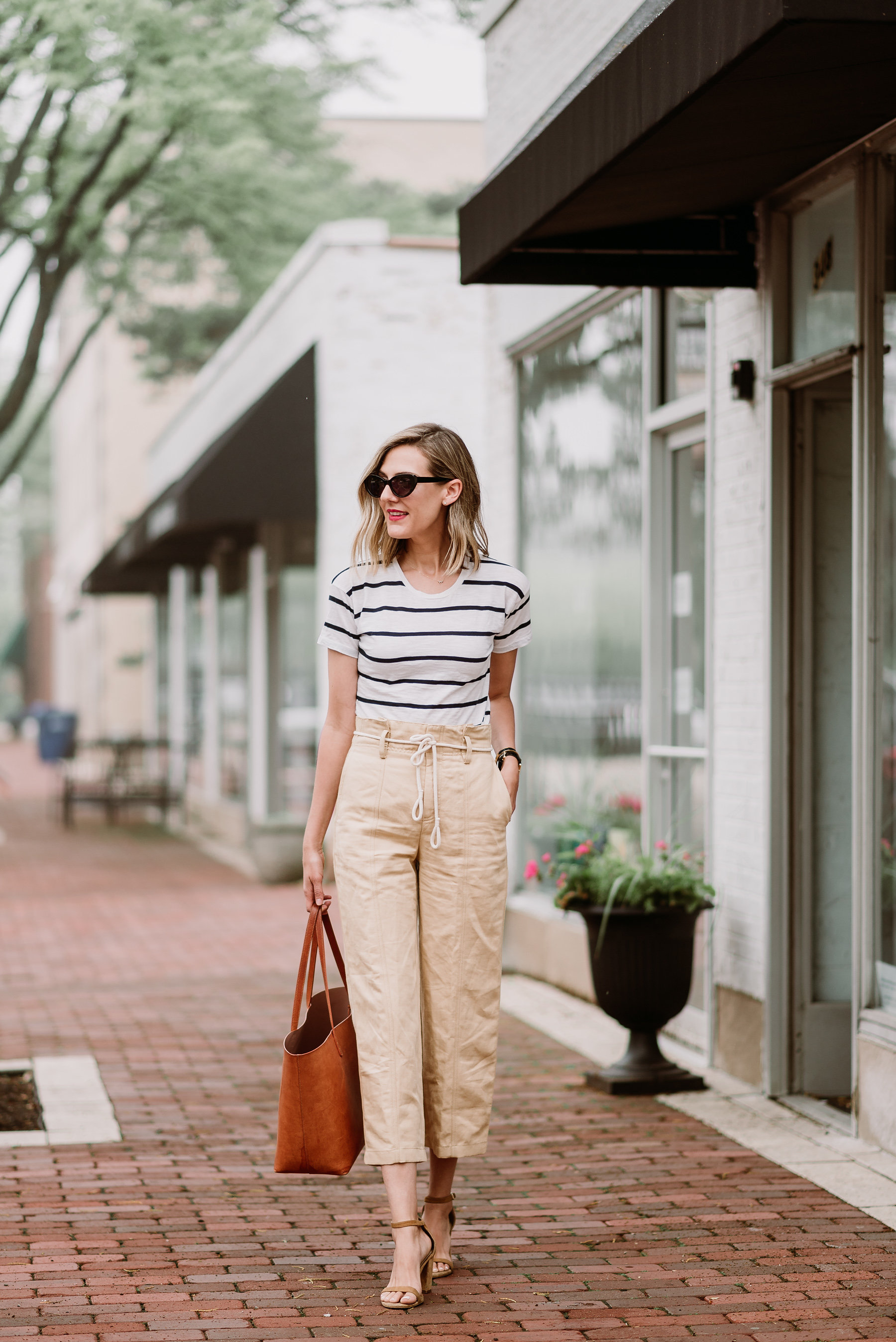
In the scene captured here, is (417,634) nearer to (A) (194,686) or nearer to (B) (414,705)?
(B) (414,705)

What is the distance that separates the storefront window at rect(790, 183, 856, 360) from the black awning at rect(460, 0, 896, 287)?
0.56 feet

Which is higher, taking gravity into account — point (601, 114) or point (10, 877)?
point (601, 114)

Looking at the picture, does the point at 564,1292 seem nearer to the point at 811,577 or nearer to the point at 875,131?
the point at 811,577

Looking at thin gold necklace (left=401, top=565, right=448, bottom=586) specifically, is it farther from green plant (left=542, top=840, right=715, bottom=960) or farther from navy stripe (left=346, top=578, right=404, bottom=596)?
green plant (left=542, top=840, right=715, bottom=960)

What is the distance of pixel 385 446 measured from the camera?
13.5ft

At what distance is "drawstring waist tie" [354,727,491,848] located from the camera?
4.01 m

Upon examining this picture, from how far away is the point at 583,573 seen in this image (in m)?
8.64

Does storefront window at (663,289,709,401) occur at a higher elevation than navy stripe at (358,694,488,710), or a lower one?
higher

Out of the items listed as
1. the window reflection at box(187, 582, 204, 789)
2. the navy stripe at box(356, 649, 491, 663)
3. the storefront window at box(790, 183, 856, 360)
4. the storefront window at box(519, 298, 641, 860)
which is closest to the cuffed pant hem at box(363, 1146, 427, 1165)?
the navy stripe at box(356, 649, 491, 663)

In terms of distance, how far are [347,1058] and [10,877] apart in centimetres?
1045

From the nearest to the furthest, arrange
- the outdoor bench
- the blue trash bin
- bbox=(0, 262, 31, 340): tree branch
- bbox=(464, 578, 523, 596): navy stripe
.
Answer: bbox=(464, 578, 523, 596): navy stripe < bbox=(0, 262, 31, 340): tree branch < the outdoor bench < the blue trash bin

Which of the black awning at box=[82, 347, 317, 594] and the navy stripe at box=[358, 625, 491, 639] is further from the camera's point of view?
the black awning at box=[82, 347, 317, 594]

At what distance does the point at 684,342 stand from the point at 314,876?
393 cm

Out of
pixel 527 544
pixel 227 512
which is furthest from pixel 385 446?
pixel 227 512
